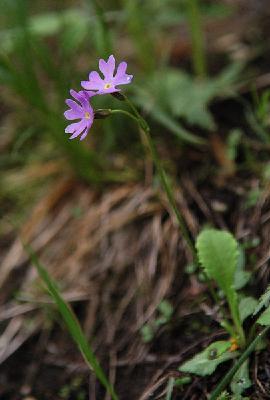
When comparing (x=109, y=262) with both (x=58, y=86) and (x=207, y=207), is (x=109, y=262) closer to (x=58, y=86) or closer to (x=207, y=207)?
(x=207, y=207)

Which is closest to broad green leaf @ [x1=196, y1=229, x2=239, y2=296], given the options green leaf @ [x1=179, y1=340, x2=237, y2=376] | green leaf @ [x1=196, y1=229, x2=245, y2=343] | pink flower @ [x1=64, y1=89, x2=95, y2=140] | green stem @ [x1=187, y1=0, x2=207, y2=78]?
green leaf @ [x1=196, y1=229, x2=245, y2=343]

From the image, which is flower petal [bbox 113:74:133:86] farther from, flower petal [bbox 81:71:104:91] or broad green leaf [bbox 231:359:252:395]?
broad green leaf [bbox 231:359:252:395]

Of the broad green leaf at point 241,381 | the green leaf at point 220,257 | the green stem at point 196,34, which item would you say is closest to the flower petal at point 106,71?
the green leaf at point 220,257

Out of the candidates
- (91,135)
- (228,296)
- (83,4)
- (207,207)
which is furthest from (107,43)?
(83,4)

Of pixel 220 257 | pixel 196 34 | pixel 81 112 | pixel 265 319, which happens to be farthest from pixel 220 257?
pixel 196 34

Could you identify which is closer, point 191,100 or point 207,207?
point 207,207

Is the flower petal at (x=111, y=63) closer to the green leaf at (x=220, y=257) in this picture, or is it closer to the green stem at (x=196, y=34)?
the green leaf at (x=220, y=257)
